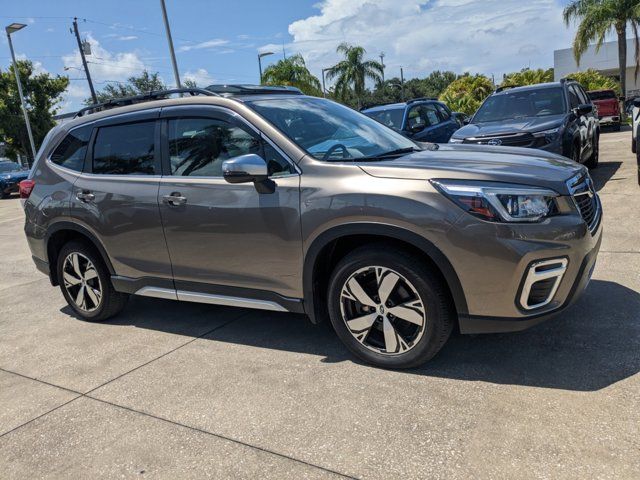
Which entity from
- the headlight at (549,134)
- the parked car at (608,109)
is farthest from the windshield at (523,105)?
the parked car at (608,109)

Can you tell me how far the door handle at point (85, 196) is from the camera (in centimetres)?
450

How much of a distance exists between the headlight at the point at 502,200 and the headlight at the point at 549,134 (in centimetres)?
539

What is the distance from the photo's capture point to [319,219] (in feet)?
11.1

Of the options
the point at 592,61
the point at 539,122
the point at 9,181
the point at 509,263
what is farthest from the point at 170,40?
the point at 592,61

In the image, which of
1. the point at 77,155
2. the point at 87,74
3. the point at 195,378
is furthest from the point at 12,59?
the point at 195,378

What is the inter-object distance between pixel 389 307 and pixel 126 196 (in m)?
2.25

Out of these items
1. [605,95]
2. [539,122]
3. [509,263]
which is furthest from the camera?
[605,95]

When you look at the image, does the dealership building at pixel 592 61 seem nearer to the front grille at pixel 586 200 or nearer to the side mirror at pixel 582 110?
the side mirror at pixel 582 110

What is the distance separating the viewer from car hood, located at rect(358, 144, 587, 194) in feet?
10.1

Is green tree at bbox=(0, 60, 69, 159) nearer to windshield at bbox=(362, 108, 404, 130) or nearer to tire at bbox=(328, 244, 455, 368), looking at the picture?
windshield at bbox=(362, 108, 404, 130)

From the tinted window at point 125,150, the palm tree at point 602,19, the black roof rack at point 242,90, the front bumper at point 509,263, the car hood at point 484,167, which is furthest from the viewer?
the palm tree at point 602,19

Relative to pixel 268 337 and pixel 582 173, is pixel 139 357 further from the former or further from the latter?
pixel 582 173

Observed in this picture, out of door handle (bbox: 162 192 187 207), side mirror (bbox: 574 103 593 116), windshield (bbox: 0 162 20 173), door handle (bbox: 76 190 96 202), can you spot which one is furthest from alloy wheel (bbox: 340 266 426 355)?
windshield (bbox: 0 162 20 173)

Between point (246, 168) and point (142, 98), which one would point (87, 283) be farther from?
point (246, 168)
